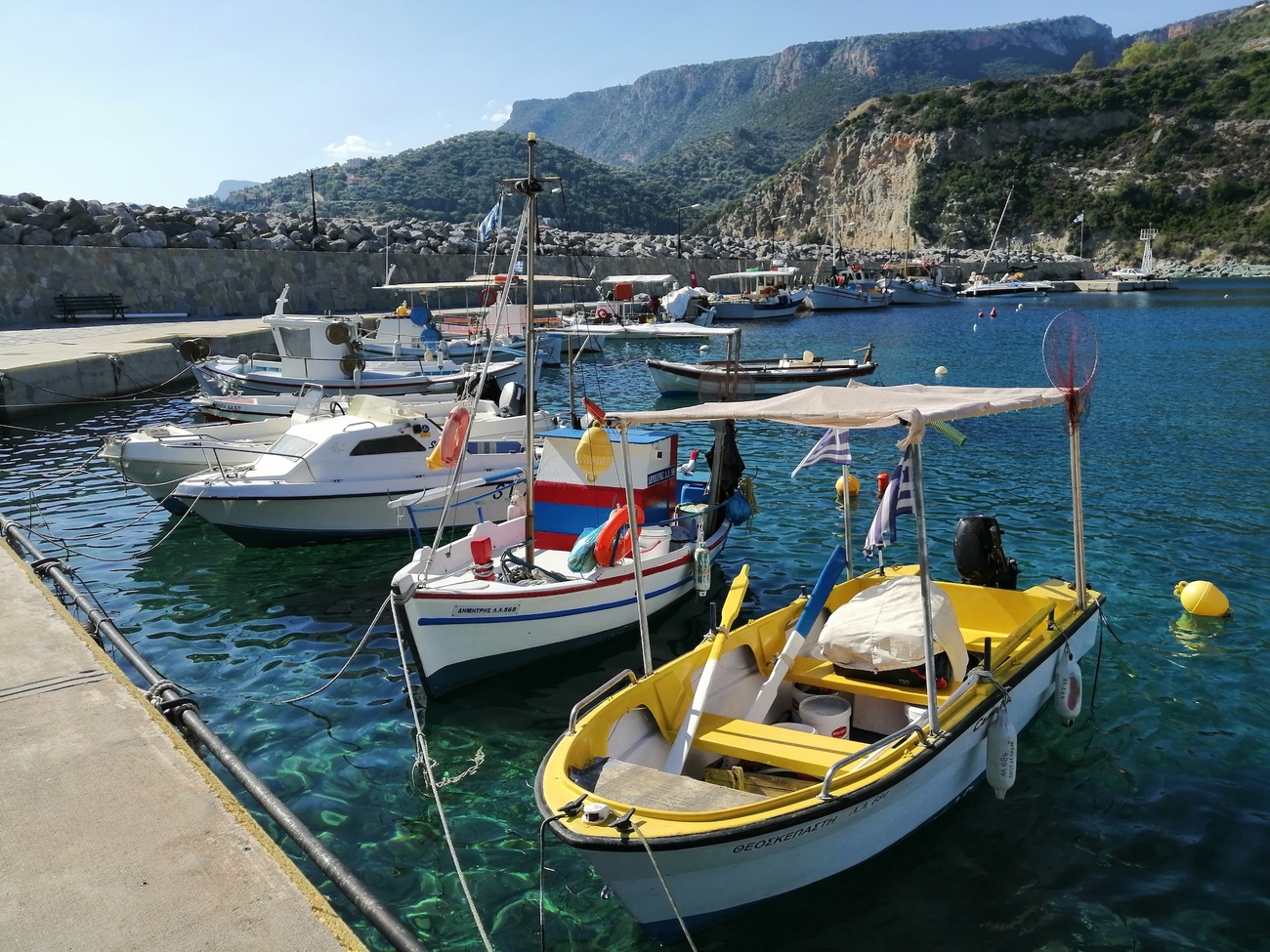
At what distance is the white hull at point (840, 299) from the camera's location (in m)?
68.8

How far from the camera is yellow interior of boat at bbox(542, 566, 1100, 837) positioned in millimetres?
5395

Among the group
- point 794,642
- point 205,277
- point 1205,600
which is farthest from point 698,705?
point 205,277

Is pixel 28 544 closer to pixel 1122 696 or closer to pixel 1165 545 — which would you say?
pixel 1122 696

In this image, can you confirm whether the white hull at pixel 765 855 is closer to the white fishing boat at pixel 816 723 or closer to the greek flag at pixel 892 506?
the white fishing boat at pixel 816 723

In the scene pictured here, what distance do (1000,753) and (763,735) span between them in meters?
1.83

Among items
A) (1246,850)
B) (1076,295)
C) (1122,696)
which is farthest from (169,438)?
(1076,295)

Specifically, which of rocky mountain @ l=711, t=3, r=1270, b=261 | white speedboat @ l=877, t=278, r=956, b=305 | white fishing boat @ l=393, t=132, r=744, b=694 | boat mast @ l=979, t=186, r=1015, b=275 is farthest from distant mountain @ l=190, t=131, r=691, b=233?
white fishing boat @ l=393, t=132, r=744, b=694

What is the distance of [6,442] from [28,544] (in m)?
12.3

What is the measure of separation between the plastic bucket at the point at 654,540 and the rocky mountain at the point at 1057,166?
108 m

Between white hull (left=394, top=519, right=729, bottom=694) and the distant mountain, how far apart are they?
116 metres

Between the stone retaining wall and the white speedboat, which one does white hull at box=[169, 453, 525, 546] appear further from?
the white speedboat

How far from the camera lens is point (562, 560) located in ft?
34.9

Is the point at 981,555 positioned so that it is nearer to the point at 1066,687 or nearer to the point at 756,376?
the point at 1066,687

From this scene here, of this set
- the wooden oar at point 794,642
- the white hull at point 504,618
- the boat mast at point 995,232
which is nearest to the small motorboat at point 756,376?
the white hull at point 504,618
